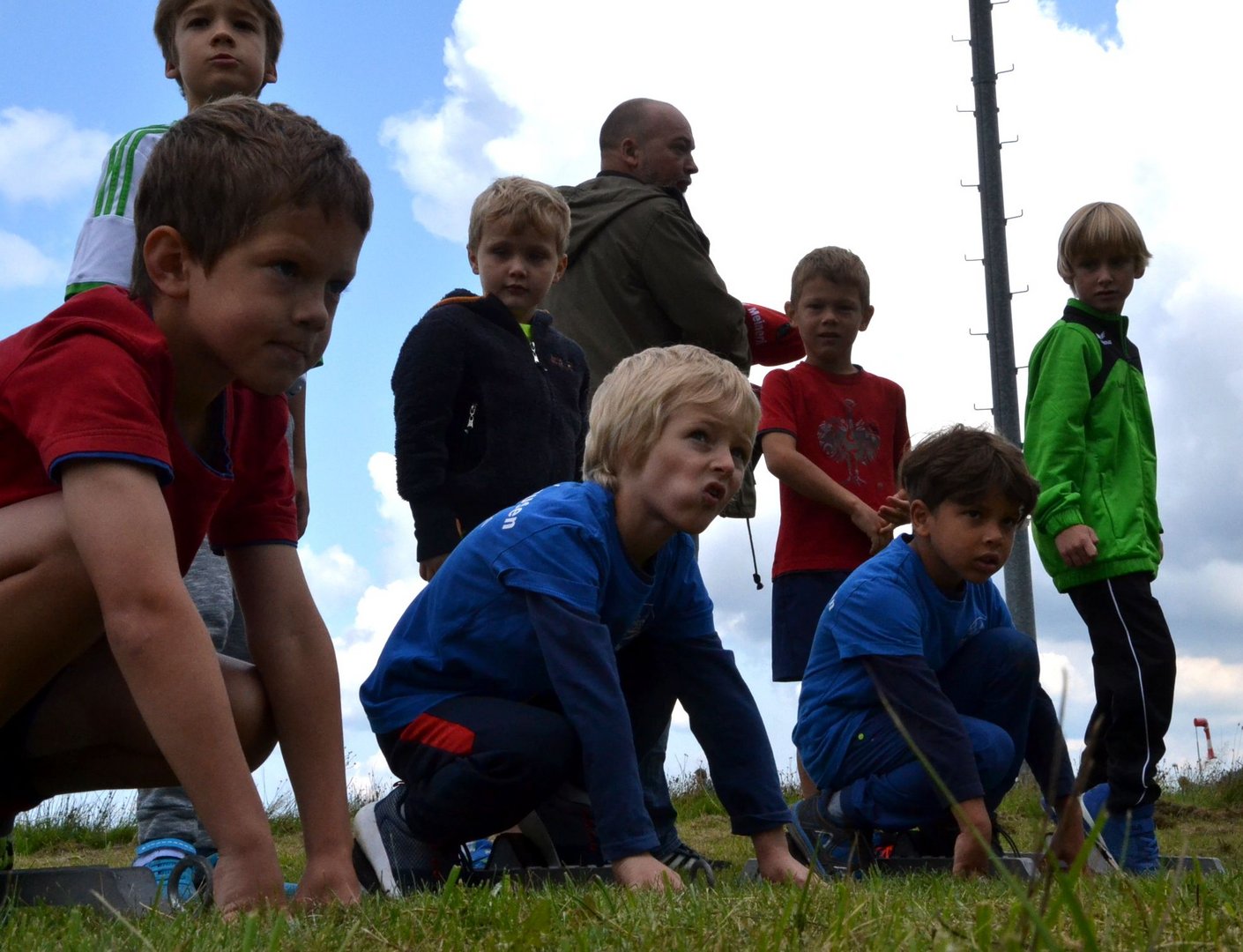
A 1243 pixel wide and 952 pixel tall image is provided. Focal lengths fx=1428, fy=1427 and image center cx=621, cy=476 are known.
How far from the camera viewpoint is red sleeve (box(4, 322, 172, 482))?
2281 mm

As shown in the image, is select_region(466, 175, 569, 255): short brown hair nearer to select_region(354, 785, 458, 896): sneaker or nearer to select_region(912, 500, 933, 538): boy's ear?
select_region(912, 500, 933, 538): boy's ear

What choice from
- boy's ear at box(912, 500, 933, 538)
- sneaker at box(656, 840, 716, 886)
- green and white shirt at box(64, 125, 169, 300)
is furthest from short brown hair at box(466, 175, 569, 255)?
sneaker at box(656, 840, 716, 886)

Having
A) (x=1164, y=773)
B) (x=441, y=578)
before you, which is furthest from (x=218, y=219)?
(x=1164, y=773)

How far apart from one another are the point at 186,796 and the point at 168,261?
1.58 metres

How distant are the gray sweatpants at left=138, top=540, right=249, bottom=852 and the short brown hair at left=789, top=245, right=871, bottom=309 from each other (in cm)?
275

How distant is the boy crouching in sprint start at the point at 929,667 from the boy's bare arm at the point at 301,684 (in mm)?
1820

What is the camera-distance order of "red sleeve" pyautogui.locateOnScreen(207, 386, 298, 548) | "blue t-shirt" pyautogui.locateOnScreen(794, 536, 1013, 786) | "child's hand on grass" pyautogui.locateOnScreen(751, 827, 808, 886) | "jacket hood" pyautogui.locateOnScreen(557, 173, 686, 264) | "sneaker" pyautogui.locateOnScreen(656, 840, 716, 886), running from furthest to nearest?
"jacket hood" pyautogui.locateOnScreen(557, 173, 686, 264)
"blue t-shirt" pyautogui.locateOnScreen(794, 536, 1013, 786)
"sneaker" pyautogui.locateOnScreen(656, 840, 716, 886)
"child's hand on grass" pyautogui.locateOnScreen(751, 827, 808, 886)
"red sleeve" pyautogui.locateOnScreen(207, 386, 298, 548)

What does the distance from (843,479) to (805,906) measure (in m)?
3.72

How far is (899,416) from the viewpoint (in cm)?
565

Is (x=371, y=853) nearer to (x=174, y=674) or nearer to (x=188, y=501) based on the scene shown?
(x=188, y=501)

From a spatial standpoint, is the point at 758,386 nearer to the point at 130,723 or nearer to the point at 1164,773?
the point at 130,723

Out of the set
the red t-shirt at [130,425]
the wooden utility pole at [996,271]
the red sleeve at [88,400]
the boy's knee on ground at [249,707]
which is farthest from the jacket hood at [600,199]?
the wooden utility pole at [996,271]

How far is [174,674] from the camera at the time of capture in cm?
222

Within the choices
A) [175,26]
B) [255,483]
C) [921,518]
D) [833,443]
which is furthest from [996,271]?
[255,483]
